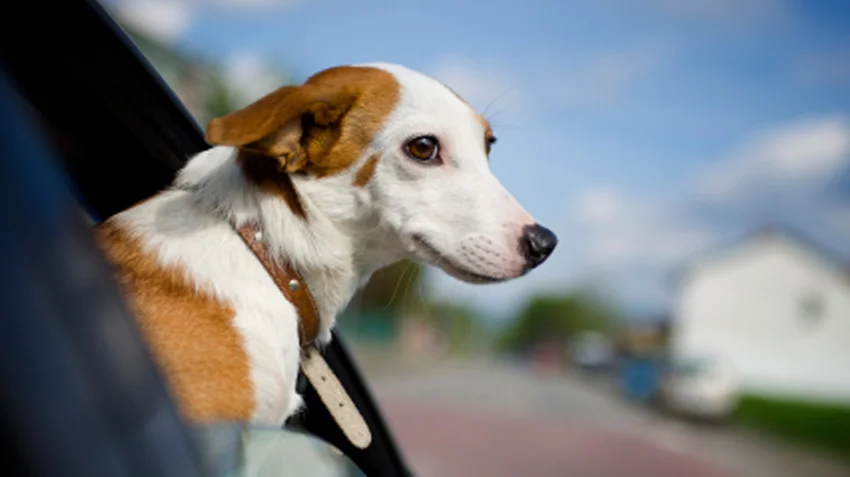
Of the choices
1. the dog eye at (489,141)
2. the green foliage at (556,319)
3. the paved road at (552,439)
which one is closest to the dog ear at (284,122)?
the dog eye at (489,141)

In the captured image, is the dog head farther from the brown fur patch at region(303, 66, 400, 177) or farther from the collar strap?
the collar strap

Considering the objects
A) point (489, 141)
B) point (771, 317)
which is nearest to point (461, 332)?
point (771, 317)

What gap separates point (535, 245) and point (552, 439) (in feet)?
82.9

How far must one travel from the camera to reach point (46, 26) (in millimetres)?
1154

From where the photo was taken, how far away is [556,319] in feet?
276

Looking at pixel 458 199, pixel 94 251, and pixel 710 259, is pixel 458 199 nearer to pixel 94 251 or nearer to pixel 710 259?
pixel 94 251

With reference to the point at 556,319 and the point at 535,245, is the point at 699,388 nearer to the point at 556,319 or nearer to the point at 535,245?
the point at 535,245

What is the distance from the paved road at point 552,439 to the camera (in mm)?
20047

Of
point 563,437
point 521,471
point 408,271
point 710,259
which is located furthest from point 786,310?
point 408,271

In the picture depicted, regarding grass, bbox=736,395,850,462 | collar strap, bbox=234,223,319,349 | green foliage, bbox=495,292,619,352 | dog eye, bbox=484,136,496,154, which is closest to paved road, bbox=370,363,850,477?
grass, bbox=736,395,850,462

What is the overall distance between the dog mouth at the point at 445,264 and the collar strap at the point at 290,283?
0.38 metres

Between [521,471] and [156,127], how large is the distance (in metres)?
18.6

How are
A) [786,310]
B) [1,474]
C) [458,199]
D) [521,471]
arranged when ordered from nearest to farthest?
[1,474]
[458,199]
[521,471]
[786,310]

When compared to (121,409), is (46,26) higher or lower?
higher
